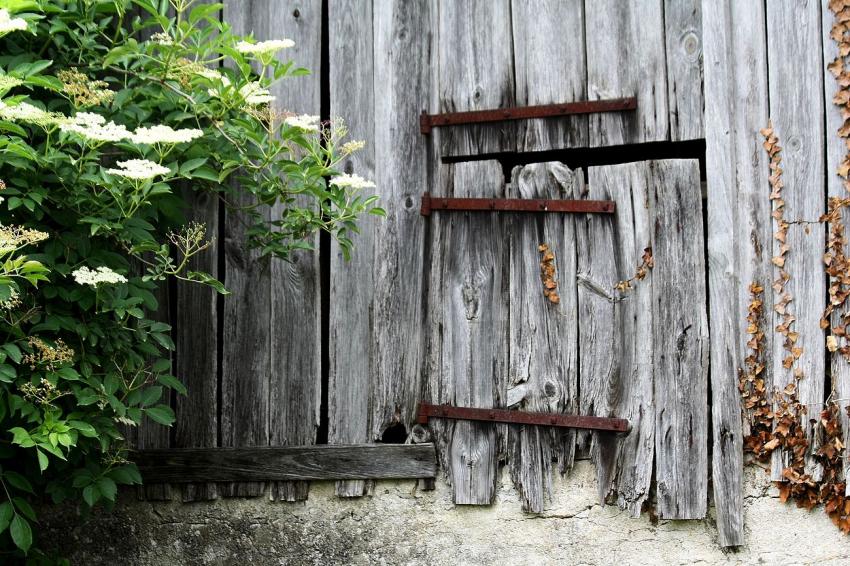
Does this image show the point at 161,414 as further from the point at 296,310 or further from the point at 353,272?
the point at 353,272

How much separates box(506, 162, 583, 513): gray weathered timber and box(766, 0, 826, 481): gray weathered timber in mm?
708

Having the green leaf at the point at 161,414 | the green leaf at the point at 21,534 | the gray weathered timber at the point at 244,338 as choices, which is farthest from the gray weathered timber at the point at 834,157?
the green leaf at the point at 21,534

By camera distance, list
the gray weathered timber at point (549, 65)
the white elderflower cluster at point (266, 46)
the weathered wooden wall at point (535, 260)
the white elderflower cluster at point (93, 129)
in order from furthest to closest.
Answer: the gray weathered timber at point (549, 65), the weathered wooden wall at point (535, 260), the white elderflower cluster at point (266, 46), the white elderflower cluster at point (93, 129)

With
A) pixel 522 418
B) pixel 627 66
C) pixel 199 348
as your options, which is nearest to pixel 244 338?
pixel 199 348

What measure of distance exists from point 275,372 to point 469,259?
2.96 ft

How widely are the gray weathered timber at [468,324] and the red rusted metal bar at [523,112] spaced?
17 cm

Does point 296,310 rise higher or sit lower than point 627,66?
lower

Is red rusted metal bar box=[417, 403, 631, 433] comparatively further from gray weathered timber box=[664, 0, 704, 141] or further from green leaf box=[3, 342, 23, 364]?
green leaf box=[3, 342, 23, 364]

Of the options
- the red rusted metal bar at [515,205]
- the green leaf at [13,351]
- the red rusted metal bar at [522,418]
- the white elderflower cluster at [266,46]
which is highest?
the white elderflower cluster at [266,46]

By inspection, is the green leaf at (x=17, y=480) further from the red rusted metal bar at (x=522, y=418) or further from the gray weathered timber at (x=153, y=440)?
the red rusted metal bar at (x=522, y=418)

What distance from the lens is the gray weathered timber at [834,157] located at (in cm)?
295

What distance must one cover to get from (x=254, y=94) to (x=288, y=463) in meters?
1.43

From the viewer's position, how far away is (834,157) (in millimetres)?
2998

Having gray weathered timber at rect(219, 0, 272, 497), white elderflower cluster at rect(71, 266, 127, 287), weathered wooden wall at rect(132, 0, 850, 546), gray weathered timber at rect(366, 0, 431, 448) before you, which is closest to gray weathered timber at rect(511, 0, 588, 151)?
weathered wooden wall at rect(132, 0, 850, 546)
